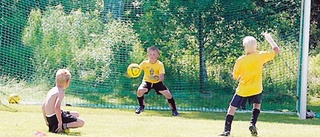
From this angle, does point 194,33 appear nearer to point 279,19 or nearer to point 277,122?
point 279,19

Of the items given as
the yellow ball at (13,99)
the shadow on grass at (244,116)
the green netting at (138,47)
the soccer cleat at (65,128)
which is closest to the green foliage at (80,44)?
the green netting at (138,47)

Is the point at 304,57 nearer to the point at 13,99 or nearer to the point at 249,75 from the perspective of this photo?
the point at 249,75

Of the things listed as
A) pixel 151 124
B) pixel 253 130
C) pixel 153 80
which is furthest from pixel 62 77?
pixel 153 80

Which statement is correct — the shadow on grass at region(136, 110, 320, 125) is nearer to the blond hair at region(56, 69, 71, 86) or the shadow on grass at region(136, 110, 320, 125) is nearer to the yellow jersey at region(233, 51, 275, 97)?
the yellow jersey at region(233, 51, 275, 97)

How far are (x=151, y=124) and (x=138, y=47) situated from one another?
13.6ft

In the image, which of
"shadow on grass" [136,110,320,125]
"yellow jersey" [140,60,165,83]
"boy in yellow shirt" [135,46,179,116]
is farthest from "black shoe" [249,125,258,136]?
"yellow jersey" [140,60,165,83]

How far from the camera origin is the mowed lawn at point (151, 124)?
7270 millimetres

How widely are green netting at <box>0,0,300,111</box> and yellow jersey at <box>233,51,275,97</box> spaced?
180 inches

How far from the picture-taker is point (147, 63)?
10484mm

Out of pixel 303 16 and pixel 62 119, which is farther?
pixel 303 16

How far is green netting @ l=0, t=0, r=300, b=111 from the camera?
1198 centimetres

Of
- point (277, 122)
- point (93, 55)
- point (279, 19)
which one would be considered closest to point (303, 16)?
point (279, 19)

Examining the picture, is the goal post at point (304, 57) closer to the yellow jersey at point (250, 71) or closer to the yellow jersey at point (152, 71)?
the yellow jersey at point (152, 71)

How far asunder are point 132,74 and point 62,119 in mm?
3487
